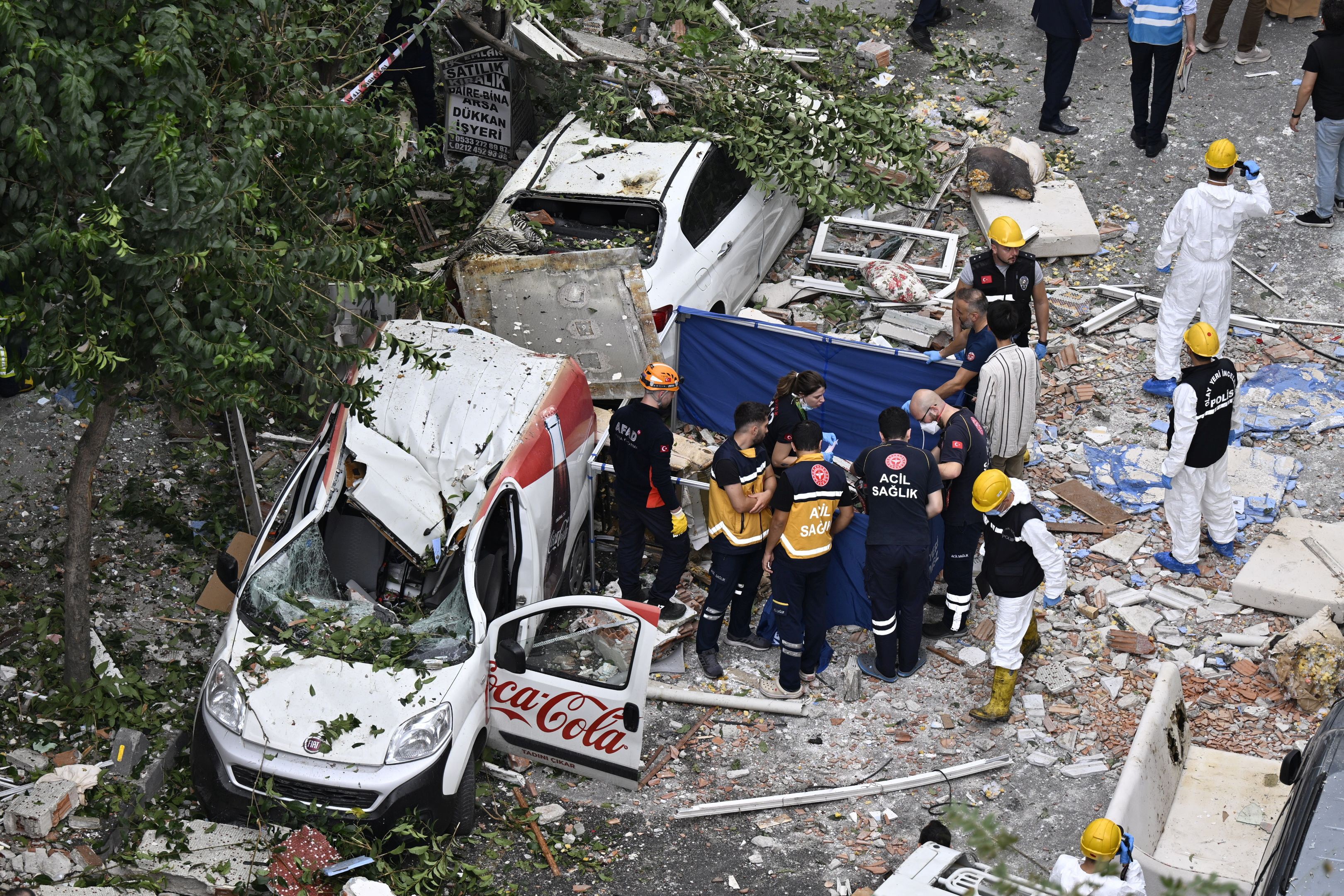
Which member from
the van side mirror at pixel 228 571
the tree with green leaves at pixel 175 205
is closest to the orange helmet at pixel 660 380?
the tree with green leaves at pixel 175 205

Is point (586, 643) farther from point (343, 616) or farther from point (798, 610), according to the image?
point (343, 616)

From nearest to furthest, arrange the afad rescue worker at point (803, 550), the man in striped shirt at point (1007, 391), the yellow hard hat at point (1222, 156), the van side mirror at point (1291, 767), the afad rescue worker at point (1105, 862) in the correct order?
the afad rescue worker at point (1105, 862)
the van side mirror at point (1291, 767)
the afad rescue worker at point (803, 550)
the man in striped shirt at point (1007, 391)
the yellow hard hat at point (1222, 156)

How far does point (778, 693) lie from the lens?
785cm

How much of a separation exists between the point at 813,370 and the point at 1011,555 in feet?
7.56

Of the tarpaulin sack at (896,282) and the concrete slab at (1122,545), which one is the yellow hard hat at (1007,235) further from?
the concrete slab at (1122,545)

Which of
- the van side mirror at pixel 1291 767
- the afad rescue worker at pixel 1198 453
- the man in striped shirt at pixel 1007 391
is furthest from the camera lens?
the man in striped shirt at pixel 1007 391

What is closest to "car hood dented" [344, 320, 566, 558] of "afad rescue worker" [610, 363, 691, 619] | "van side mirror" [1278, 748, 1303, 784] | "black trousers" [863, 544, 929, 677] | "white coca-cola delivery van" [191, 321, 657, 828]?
"white coca-cola delivery van" [191, 321, 657, 828]

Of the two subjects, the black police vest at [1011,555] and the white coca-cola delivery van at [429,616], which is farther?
the black police vest at [1011,555]

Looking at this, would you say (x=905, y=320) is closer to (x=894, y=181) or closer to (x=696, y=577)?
(x=894, y=181)

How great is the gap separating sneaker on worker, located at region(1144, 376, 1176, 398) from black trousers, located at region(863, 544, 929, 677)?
11.4 feet

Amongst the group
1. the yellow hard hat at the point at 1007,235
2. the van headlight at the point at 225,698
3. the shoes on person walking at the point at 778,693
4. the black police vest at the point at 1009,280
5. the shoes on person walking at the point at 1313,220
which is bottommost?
the shoes on person walking at the point at 778,693

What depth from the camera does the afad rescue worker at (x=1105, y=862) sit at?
538cm

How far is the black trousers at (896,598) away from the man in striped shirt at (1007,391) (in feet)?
3.55

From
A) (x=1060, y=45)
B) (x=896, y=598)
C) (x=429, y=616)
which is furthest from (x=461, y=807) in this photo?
(x=1060, y=45)
